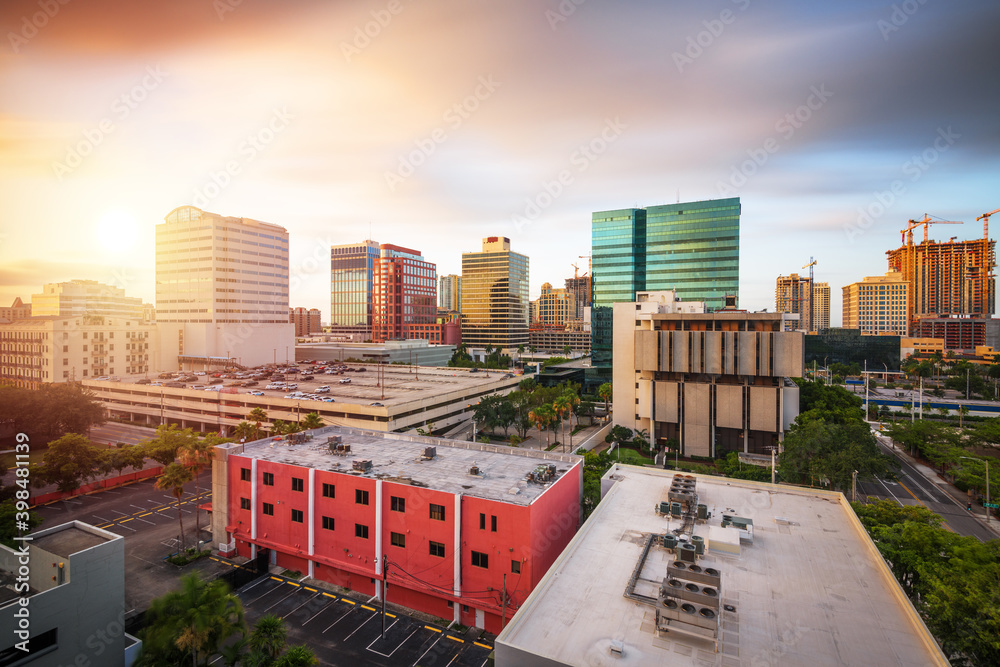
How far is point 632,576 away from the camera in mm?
24125

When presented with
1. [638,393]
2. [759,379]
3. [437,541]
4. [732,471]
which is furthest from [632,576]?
[638,393]

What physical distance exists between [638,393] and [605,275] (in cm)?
4789

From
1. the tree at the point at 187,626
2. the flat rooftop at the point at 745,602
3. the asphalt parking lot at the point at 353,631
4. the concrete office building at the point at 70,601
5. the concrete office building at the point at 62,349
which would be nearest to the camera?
the flat rooftop at the point at 745,602

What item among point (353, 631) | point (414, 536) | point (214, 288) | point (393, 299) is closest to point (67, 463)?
point (353, 631)

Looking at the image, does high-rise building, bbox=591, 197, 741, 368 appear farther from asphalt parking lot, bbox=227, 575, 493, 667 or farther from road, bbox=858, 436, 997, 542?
asphalt parking lot, bbox=227, 575, 493, 667

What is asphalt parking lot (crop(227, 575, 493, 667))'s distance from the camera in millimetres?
29484

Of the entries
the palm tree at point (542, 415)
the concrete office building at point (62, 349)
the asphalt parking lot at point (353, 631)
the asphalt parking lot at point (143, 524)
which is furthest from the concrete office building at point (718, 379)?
the concrete office building at point (62, 349)

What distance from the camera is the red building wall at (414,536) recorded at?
31188 millimetres

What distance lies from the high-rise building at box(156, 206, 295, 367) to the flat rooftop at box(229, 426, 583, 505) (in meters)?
87.6

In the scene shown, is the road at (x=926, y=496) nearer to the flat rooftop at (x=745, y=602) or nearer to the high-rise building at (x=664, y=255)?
the flat rooftop at (x=745, y=602)

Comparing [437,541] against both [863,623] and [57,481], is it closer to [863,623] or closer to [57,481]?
[863,623]

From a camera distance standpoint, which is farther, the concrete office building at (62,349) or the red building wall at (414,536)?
the concrete office building at (62,349)

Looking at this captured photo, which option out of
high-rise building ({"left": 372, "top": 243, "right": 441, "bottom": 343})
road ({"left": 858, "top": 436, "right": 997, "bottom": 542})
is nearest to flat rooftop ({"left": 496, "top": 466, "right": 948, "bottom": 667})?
road ({"left": 858, "top": 436, "right": 997, "bottom": 542})

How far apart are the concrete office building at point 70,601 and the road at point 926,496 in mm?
67309
